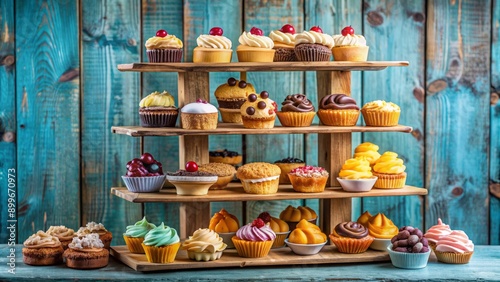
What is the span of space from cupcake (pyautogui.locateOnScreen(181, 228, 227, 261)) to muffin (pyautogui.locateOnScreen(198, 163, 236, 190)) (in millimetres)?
308

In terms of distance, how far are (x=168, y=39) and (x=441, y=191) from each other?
1.95 m

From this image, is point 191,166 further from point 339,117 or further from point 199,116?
point 339,117

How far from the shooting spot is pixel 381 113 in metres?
4.35

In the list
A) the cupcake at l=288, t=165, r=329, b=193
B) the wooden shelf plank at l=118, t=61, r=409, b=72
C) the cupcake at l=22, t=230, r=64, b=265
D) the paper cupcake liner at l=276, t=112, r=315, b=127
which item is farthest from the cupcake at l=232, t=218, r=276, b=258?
the cupcake at l=22, t=230, r=64, b=265

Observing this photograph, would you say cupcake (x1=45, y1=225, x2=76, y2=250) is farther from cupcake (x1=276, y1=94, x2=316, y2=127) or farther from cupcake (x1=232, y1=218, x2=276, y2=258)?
cupcake (x1=276, y1=94, x2=316, y2=127)

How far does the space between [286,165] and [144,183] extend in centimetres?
82

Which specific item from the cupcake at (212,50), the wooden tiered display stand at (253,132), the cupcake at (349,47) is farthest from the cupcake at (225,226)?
the cupcake at (349,47)

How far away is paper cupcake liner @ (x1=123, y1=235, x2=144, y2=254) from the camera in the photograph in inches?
165

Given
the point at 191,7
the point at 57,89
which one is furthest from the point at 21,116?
the point at 191,7

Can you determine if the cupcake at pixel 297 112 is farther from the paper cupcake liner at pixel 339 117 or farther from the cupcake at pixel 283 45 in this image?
the cupcake at pixel 283 45

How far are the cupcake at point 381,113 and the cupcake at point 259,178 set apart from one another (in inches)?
23.0

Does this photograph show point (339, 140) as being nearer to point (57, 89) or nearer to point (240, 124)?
point (240, 124)

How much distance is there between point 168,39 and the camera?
4.19 metres

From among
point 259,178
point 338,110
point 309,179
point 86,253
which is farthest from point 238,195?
point 86,253
